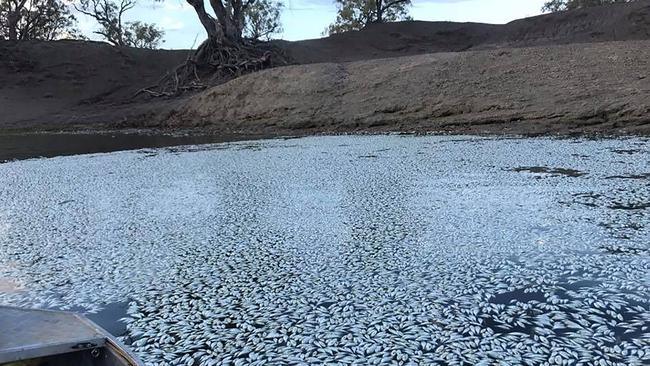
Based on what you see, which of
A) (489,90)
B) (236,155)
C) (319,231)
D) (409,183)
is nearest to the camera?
(319,231)

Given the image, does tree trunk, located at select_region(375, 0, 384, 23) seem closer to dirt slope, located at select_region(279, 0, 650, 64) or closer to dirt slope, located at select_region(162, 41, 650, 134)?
dirt slope, located at select_region(279, 0, 650, 64)

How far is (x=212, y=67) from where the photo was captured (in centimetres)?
1744

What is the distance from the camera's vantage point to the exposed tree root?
16.5 meters

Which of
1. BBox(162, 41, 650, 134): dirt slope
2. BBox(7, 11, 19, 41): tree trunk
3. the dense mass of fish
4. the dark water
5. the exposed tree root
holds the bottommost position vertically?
the dense mass of fish

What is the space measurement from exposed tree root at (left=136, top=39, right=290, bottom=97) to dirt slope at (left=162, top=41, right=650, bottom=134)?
2.67 metres

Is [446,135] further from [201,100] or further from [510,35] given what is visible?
[510,35]

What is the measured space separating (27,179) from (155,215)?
8.61 feet

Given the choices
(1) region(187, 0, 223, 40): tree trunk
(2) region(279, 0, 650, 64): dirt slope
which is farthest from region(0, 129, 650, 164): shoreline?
(2) region(279, 0, 650, 64): dirt slope

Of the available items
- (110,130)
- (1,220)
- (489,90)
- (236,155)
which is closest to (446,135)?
(489,90)

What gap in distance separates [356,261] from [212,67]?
15467mm

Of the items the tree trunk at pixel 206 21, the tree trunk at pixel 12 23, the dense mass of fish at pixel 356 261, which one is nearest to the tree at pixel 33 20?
the tree trunk at pixel 12 23

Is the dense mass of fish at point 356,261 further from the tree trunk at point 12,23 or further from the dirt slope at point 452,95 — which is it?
the tree trunk at point 12,23

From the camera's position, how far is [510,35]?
23172 mm

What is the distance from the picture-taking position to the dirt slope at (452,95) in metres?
8.66
